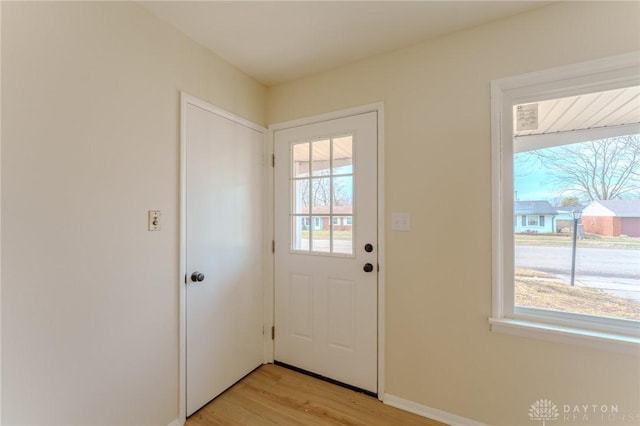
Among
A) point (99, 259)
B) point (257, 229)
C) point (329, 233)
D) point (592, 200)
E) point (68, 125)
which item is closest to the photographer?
point (68, 125)

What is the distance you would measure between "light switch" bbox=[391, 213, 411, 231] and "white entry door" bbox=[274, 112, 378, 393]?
146 mm

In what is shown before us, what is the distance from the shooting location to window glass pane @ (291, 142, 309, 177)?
7.48ft

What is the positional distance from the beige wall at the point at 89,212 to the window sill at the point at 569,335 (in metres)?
1.96

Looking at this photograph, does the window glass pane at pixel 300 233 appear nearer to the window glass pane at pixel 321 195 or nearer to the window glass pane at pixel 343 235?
the window glass pane at pixel 321 195

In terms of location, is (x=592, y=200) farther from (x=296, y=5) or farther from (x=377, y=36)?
(x=296, y=5)

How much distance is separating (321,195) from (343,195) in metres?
0.19

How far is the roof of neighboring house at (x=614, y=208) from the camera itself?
1424mm

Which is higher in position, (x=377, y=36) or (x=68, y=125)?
(x=377, y=36)

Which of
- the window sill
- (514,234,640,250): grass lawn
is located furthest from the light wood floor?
(514,234,640,250): grass lawn

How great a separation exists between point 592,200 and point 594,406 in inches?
41.6

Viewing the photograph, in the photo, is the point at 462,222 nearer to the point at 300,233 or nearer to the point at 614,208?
the point at 614,208

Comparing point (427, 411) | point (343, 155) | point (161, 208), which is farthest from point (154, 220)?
point (427, 411)

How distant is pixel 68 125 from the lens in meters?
1.26

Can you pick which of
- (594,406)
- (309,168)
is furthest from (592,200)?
(309,168)
